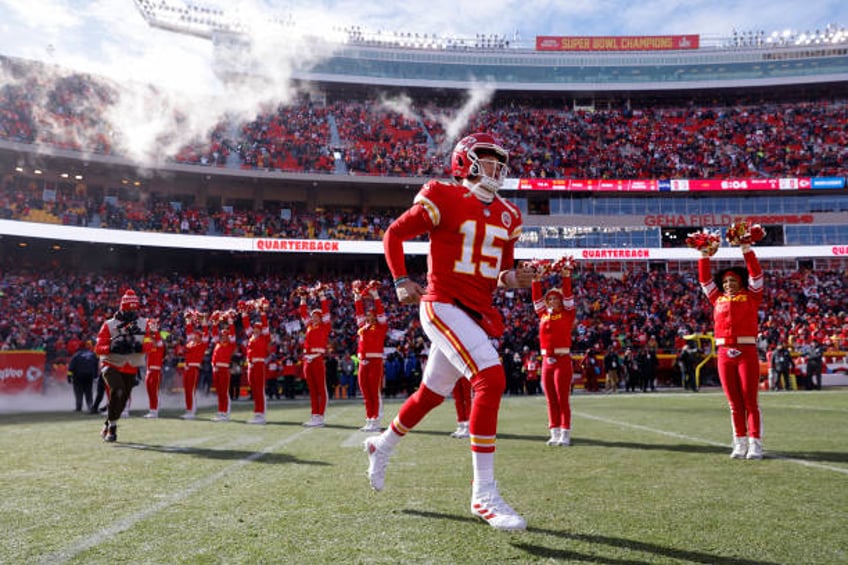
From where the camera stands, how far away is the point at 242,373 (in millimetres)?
24578

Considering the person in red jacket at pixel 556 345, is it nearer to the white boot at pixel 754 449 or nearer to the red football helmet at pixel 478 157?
the white boot at pixel 754 449

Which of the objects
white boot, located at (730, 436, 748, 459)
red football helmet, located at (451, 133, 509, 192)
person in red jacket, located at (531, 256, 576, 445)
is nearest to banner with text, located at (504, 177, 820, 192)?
person in red jacket, located at (531, 256, 576, 445)

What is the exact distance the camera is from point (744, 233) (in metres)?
6.76

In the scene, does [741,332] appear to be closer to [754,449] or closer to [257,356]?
[754,449]

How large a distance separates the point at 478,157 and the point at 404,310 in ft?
94.7

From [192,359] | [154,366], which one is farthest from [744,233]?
[154,366]

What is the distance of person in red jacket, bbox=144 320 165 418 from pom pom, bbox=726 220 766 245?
11.5 metres

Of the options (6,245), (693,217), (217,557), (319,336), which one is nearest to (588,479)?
(217,557)

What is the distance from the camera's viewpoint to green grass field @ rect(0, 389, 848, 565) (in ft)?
10.3

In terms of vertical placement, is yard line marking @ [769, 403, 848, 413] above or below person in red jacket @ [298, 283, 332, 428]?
below

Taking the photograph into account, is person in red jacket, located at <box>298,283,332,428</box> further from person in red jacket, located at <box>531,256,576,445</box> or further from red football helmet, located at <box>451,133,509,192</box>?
red football helmet, located at <box>451,133,509,192</box>

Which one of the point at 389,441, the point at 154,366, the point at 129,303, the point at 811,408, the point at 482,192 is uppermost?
the point at 482,192

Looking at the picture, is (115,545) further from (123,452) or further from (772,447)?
(772,447)

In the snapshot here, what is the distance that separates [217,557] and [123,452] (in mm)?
5035
